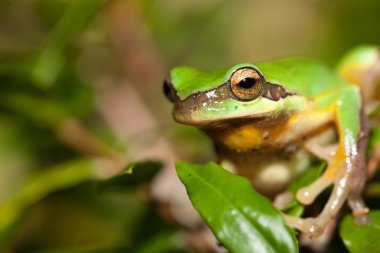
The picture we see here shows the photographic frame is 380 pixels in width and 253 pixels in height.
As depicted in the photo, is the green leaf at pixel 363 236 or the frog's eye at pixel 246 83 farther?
the frog's eye at pixel 246 83

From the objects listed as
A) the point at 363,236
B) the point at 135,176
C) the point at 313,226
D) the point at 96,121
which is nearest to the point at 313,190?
the point at 313,226

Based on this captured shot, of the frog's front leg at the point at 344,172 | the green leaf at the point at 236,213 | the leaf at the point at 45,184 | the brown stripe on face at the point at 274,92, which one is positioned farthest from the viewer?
the leaf at the point at 45,184

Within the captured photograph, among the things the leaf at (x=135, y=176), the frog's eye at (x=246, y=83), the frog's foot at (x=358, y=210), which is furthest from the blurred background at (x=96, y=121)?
the frog's foot at (x=358, y=210)

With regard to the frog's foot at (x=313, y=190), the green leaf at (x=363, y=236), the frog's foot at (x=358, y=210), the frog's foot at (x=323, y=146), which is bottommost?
the green leaf at (x=363, y=236)

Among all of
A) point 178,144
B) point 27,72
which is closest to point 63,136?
point 27,72

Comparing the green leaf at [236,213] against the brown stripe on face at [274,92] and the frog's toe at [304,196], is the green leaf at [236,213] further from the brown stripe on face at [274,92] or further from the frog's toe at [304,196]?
the brown stripe on face at [274,92]

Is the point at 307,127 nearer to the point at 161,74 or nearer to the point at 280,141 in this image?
the point at 280,141
